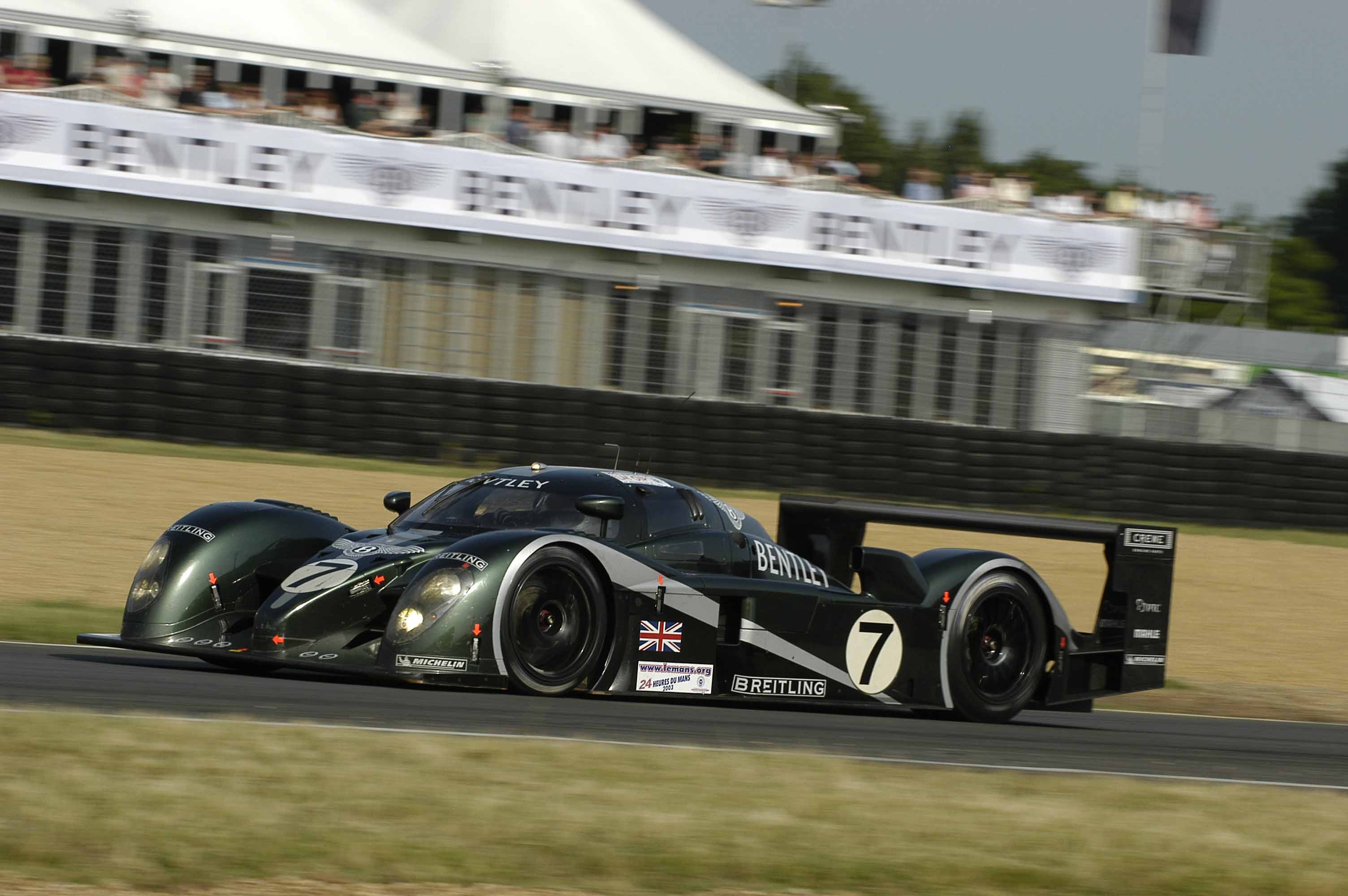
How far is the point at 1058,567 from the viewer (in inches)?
682

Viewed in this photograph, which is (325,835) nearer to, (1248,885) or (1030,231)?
(1248,885)

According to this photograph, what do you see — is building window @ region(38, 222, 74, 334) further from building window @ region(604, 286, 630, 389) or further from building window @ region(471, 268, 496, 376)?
building window @ region(604, 286, 630, 389)

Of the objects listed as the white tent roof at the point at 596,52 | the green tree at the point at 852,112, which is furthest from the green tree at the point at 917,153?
the white tent roof at the point at 596,52

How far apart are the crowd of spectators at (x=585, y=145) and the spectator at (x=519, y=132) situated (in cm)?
1

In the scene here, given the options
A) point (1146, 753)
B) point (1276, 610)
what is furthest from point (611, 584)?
point (1276, 610)

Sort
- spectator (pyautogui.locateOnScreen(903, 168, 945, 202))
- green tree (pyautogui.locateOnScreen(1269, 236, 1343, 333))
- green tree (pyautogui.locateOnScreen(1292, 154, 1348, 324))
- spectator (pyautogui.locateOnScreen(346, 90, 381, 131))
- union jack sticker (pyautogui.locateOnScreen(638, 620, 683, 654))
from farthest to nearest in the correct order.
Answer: green tree (pyautogui.locateOnScreen(1292, 154, 1348, 324)), green tree (pyautogui.locateOnScreen(1269, 236, 1343, 333)), spectator (pyautogui.locateOnScreen(903, 168, 945, 202)), spectator (pyautogui.locateOnScreen(346, 90, 381, 131)), union jack sticker (pyautogui.locateOnScreen(638, 620, 683, 654))

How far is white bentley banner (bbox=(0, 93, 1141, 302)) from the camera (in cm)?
1911

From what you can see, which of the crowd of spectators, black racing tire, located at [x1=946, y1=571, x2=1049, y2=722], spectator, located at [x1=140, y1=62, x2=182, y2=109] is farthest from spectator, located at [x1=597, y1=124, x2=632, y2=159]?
black racing tire, located at [x1=946, y1=571, x2=1049, y2=722]

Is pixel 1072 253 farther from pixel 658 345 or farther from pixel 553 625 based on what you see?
pixel 553 625

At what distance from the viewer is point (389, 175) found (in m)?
20.2

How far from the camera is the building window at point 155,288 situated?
1792 cm

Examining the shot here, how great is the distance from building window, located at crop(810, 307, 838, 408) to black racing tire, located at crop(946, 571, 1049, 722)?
11.0 m

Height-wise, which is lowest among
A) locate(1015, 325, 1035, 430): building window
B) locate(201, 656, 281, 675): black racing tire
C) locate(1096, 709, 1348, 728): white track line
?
locate(1096, 709, 1348, 728): white track line

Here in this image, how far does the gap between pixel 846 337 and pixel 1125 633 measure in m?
11.8
